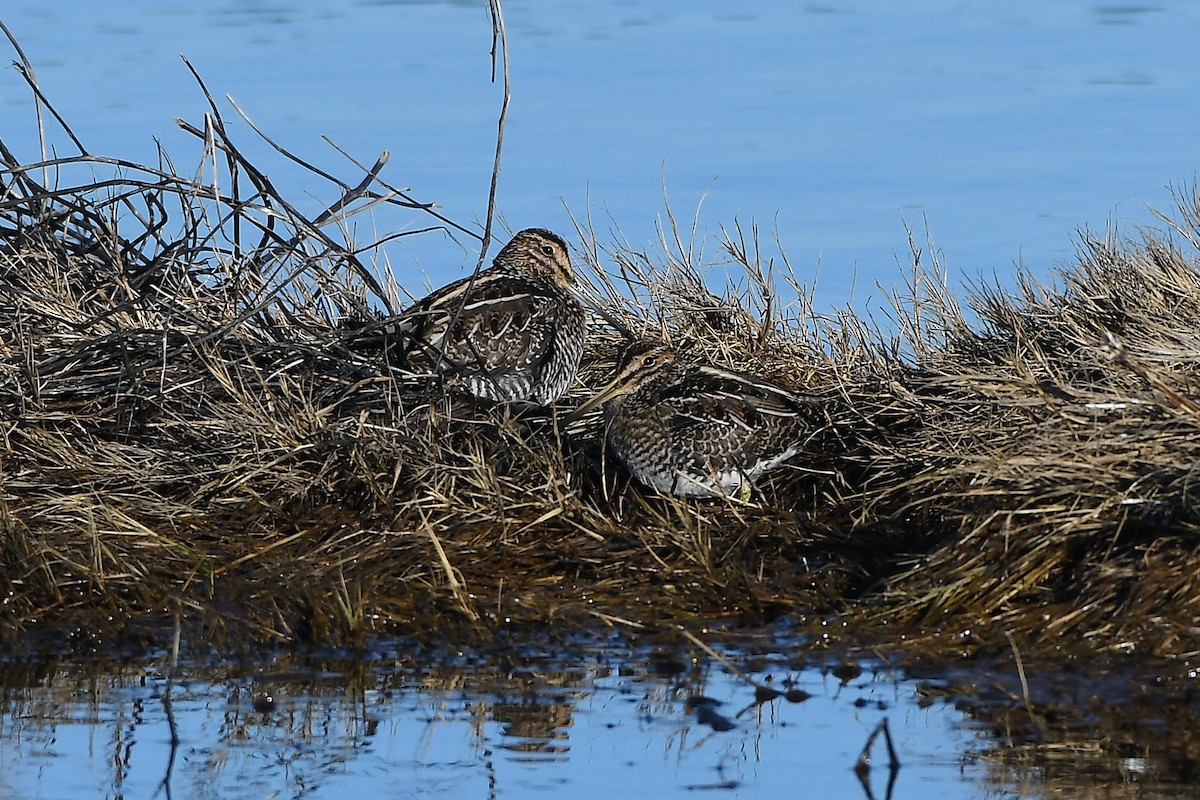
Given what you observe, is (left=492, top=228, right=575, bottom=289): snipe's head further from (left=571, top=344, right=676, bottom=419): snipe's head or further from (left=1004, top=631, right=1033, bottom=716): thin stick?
(left=1004, top=631, right=1033, bottom=716): thin stick

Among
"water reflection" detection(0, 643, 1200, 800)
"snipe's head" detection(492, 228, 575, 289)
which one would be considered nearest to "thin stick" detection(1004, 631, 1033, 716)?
"water reflection" detection(0, 643, 1200, 800)

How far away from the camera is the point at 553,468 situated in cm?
620

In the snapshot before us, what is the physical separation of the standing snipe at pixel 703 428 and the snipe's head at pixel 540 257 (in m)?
0.97

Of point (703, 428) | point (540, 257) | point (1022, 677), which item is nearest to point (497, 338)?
point (540, 257)

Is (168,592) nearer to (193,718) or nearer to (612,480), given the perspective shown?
(193,718)

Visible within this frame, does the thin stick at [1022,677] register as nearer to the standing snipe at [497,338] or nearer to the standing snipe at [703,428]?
the standing snipe at [703,428]

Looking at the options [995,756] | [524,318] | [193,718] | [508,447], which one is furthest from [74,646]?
[995,756]

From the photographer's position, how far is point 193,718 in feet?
15.9

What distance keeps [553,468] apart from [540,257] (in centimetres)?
165

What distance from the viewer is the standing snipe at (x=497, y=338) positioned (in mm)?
6820

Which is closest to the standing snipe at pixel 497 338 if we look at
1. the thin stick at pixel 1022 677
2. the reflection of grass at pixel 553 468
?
the reflection of grass at pixel 553 468

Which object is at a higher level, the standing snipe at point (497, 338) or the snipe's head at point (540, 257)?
the snipe's head at point (540, 257)

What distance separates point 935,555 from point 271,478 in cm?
218

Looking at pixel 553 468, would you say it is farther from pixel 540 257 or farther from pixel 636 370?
pixel 540 257
